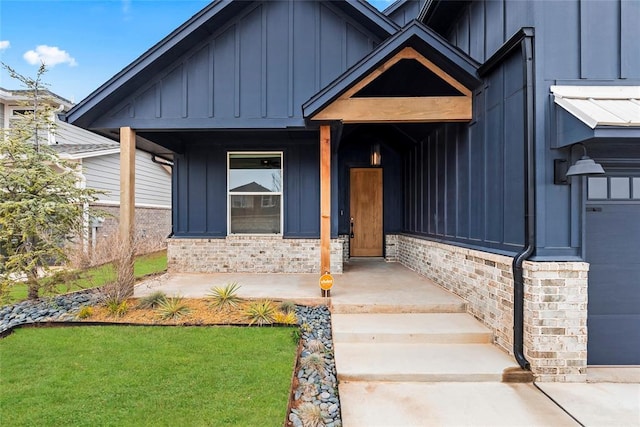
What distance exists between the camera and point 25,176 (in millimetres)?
5203

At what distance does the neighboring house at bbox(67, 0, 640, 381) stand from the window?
3cm

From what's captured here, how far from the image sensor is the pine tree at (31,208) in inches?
197

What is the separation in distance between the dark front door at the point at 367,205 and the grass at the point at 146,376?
213 inches

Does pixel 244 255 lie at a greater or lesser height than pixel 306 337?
greater

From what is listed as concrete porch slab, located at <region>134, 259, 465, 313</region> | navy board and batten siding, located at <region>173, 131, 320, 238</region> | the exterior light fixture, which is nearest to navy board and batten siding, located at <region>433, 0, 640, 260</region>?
concrete porch slab, located at <region>134, 259, 465, 313</region>

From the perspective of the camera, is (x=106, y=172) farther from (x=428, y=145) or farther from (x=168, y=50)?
(x=428, y=145)

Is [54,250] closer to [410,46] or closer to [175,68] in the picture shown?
[175,68]

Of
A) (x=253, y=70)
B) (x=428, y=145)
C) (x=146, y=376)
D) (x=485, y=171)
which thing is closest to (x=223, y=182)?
(x=253, y=70)

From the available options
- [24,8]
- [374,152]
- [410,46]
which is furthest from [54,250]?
[24,8]

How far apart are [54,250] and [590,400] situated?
716 centimetres

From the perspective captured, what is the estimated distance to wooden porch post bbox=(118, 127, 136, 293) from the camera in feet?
16.6

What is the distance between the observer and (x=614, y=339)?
361 cm

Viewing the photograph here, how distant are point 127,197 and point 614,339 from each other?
6.91 meters

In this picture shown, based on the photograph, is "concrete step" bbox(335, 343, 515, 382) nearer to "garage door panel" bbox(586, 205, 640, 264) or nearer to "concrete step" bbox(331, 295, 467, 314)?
"concrete step" bbox(331, 295, 467, 314)
